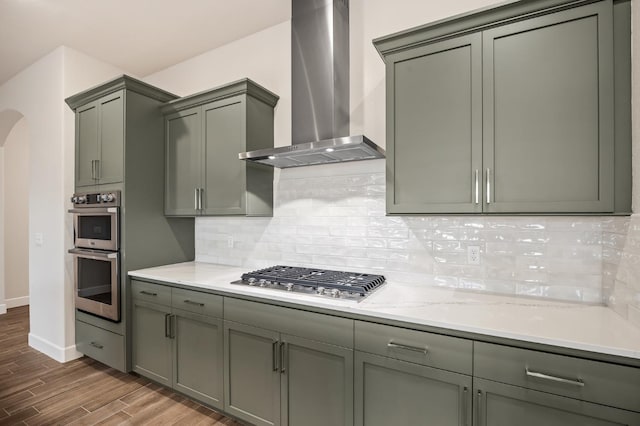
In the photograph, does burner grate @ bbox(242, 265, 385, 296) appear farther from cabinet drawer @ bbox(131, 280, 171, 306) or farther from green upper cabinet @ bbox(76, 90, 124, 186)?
green upper cabinet @ bbox(76, 90, 124, 186)

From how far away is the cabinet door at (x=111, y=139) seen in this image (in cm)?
270

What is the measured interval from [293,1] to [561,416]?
115 inches

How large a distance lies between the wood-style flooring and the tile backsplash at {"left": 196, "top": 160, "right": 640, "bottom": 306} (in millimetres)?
1195

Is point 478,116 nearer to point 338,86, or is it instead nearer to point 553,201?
point 553,201

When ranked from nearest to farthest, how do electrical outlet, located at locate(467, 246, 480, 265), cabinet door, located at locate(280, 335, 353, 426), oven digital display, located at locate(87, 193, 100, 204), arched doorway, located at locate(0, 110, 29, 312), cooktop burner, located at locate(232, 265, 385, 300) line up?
1. cabinet door, located at locate(280, 335, 353, 426)
2. cooktop burner, located at locate(232, 265, 385, 300)
3. electrical outlet, located at locate(467, 246, 480, 265)
4. oven digital display, located at locate(87, 193, 100, 204)
5. arched doorway, located at locate(0, 110, 29, 312)

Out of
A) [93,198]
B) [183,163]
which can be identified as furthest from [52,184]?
[183,163]

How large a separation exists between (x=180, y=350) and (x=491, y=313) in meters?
2.13

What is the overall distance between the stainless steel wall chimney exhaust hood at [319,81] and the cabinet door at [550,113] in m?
0.75

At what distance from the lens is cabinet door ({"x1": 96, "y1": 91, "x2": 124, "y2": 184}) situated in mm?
2703

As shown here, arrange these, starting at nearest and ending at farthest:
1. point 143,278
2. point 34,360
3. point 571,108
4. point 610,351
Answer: point 610,351, point 571,108, point 143,278, point 34,360

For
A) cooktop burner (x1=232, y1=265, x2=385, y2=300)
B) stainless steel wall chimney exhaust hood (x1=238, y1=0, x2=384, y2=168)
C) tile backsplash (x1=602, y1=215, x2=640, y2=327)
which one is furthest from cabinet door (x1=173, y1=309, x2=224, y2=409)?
tile backsplash (x1=602, y1=215, x2=640, y2=327)

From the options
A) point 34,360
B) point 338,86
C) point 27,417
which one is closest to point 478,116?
point 338,86

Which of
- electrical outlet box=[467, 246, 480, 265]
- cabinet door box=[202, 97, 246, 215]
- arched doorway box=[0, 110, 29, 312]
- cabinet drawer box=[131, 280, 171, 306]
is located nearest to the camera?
electrical outlet box=[467, 246, 480, 265]

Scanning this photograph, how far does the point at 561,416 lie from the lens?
1.23m
